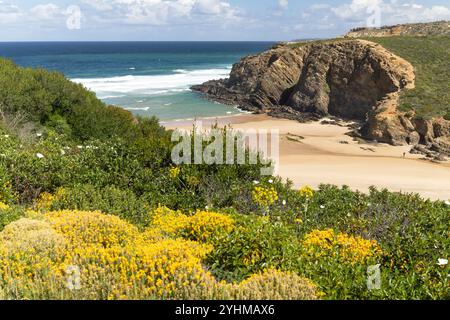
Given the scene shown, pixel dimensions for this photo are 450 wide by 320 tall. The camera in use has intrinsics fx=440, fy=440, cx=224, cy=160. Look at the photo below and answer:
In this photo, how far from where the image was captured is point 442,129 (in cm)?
3097

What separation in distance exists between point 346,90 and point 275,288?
41728 mm

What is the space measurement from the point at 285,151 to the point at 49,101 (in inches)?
638

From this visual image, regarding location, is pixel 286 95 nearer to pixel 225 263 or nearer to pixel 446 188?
pixel 446 188

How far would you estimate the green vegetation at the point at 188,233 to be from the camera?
4398mm

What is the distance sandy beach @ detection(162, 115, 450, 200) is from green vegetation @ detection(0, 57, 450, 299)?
5.67 metres

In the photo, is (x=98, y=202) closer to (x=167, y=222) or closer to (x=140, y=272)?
(x=167, y=222)

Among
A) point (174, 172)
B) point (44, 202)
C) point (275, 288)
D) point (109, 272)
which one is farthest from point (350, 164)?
point (109, 272)

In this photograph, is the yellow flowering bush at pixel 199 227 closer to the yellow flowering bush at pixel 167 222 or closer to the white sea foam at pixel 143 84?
the yellow flowering bush at pixel 167 222

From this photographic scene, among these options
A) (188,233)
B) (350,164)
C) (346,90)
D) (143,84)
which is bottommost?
(350,164)

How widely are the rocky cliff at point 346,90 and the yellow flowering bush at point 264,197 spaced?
2418cm

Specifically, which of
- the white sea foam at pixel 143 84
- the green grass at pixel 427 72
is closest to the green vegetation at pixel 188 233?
the green grass at pixel 427 72

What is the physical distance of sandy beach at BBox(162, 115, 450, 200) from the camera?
2084 cm

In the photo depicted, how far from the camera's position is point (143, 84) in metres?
66.9
